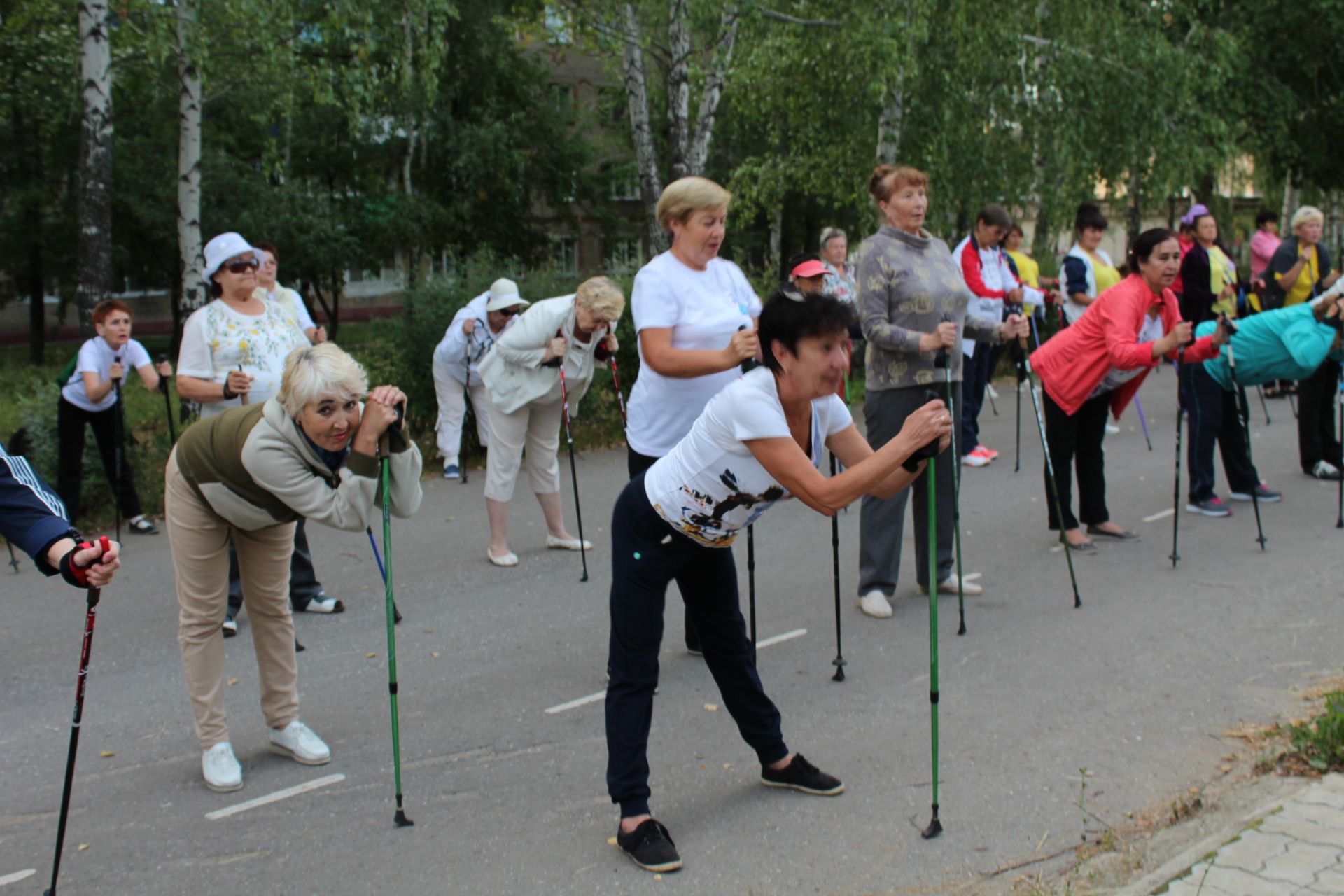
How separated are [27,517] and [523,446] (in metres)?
4.72

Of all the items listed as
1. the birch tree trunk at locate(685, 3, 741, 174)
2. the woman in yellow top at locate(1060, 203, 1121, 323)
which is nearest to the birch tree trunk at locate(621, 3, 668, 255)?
the birch tree trunk at locate(685, 3, 741, 174)

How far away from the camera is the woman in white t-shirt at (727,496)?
12.1 feet

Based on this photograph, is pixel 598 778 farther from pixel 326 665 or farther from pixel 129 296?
pixel 129 296

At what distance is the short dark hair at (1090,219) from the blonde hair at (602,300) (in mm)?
5846

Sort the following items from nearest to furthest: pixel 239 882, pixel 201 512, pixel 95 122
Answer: pixel 239 882, pixel 201 512, pixel 95 122

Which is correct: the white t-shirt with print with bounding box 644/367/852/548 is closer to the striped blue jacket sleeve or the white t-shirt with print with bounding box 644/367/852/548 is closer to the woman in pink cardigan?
the striped blue jacket sleeve

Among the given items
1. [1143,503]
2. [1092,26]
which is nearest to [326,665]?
[1143,503]

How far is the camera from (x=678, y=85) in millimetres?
17797

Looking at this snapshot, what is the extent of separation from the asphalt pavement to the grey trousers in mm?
258

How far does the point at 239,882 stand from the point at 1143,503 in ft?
24.2

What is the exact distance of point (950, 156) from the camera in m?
18.2

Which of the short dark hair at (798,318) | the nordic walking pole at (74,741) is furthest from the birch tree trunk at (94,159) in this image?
the short dark hair at (798,318)

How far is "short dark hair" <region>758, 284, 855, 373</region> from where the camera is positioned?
12.2 ft

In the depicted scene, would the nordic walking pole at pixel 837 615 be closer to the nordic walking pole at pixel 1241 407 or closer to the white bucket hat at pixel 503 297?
the nordic walking pole at pixel 1241 407
